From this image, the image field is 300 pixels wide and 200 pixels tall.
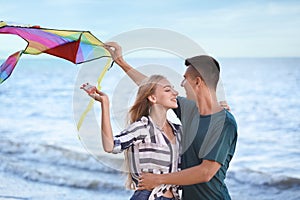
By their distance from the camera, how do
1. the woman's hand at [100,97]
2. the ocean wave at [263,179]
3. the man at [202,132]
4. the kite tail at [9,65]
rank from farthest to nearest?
the ocean wave at [263,179] → the kite tail at [9,65] → the man at [202,132] → the woman's hand at [100,97]

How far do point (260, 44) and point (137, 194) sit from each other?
12723 mm

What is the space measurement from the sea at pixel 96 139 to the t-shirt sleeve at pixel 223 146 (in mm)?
209

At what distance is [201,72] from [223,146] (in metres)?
0.24

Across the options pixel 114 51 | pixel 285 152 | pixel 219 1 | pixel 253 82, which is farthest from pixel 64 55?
pixel 253 82

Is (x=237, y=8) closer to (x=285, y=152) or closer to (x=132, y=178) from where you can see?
(x=285, y=152)

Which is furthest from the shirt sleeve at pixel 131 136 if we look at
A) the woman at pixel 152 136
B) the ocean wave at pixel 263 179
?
the ocean wave at pixel 263 179

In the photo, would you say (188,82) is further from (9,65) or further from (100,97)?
(9,65)

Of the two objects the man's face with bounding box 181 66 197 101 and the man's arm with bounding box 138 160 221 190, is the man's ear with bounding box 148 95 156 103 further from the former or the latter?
the man's arm with bounding box 138 160 221 190

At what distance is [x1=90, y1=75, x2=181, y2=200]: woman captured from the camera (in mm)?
1911

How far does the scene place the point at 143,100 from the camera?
6.40ft

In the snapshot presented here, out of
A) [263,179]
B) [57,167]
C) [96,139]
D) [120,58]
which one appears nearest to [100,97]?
[96,139]

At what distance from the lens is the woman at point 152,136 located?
75.2 inches

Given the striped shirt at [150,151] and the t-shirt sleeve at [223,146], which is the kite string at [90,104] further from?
the t-shirt sleeve at [223,146]

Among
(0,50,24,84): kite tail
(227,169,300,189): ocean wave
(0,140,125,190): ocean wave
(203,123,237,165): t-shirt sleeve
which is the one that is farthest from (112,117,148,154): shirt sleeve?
(227,169,300,189): ocean wave
